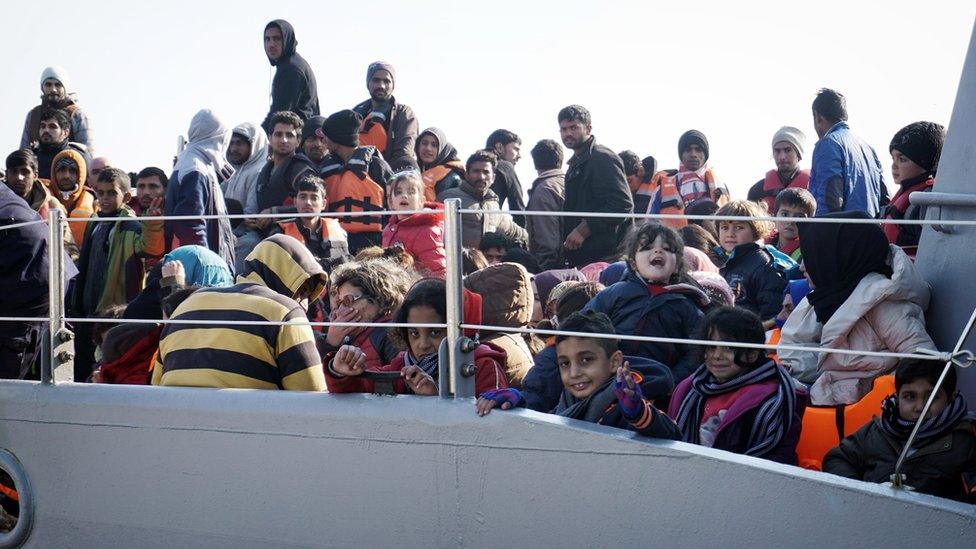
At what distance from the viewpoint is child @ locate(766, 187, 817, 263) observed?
258 inches

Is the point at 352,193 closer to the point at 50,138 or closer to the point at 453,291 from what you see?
the point at 50,138

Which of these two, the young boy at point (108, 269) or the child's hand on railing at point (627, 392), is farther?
the young boy at point (108, 269)

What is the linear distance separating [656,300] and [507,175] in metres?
4.79

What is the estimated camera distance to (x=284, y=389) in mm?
4582

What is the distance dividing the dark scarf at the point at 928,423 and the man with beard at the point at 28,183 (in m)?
6.58

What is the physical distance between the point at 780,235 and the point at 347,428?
3388 mm

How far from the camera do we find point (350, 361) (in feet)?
13.5

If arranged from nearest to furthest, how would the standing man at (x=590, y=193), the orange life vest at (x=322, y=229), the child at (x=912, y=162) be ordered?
the child at (x=912, y=162)
the orange life vest at (x=322, y=229)
the standing man at (x=590, y=193)

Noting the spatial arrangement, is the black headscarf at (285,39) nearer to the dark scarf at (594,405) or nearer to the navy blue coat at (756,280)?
the navy blue coat at (756,280)

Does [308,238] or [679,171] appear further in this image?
[679,171]

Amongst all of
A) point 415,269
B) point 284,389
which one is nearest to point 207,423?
point 284,389

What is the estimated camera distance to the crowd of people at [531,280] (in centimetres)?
409

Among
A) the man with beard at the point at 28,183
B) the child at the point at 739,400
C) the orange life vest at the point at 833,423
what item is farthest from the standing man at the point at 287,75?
the orange life vest at the point at 833,423

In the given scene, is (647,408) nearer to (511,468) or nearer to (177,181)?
(511,468)
